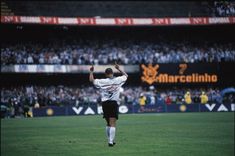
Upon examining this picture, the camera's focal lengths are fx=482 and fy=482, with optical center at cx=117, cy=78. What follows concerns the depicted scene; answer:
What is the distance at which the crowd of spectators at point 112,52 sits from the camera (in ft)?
156

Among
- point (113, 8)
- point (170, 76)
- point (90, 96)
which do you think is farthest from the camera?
point (113, 8)

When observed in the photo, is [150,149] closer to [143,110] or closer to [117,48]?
[143,110]

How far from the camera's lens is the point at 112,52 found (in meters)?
50.1

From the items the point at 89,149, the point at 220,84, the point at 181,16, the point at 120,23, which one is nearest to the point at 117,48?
the point at 120,23

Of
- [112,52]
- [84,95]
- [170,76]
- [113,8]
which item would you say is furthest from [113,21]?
[84,95]

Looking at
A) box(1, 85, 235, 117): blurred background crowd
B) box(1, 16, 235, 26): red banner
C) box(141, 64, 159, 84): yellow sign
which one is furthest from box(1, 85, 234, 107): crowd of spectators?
box(1, 16, 235, 26): red banner

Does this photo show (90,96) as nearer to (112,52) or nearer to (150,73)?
(112,52)

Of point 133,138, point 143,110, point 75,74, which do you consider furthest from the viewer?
point 75,74

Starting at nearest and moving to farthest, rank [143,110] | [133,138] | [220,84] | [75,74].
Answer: [133,138], [143,110], [220,84], [75,74]

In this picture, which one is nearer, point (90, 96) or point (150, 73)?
→ point (90, 96)

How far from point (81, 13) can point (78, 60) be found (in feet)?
23.2

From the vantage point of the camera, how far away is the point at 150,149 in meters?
13.6

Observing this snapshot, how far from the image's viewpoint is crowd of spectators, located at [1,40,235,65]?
4753 centimetres

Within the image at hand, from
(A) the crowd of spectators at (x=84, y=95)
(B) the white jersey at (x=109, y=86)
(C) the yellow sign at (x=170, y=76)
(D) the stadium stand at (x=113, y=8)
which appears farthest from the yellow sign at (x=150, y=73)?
(B) the white jersey at (x=109, y=86)
